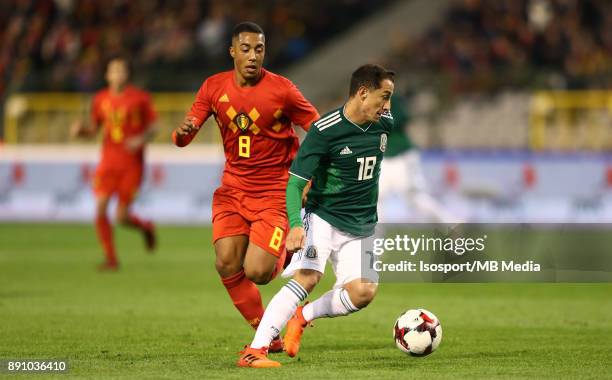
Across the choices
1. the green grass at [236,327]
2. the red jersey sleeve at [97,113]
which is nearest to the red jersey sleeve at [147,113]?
the red jersey sleeve at [97,113]

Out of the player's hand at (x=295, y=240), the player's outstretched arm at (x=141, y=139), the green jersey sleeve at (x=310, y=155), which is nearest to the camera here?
the player's hand at (x=295, y=240)

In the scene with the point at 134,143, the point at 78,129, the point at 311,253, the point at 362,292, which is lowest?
the point at 362,292

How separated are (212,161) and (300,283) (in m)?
13.0

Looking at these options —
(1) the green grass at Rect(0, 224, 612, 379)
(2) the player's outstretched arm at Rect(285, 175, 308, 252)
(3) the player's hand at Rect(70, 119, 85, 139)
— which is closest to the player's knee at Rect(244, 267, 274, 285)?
(1) the green grass at Rect(0, 224, 612, 379)

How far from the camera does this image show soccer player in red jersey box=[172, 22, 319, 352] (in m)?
7.86

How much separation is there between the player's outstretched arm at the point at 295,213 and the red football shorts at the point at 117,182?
7.06 m

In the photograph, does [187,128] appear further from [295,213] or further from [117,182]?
[117,182]

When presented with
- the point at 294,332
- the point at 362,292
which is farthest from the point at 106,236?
the point at 362,292

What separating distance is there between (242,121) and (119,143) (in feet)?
21.0

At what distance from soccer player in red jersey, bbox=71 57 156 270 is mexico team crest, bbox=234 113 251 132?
5.96 metres

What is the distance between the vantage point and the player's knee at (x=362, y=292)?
297 inches

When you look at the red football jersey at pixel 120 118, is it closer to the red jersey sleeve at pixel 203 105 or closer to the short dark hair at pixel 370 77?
the red jersey sleeve at pixel 203 105

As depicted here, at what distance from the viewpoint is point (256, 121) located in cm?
794

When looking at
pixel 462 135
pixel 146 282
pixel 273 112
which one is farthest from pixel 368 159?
pixel 462 135
